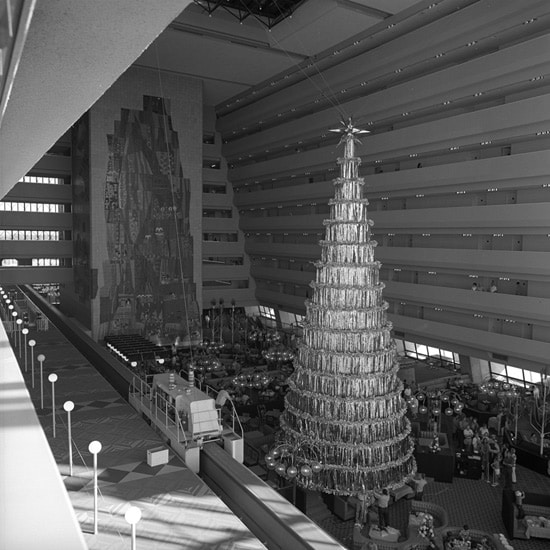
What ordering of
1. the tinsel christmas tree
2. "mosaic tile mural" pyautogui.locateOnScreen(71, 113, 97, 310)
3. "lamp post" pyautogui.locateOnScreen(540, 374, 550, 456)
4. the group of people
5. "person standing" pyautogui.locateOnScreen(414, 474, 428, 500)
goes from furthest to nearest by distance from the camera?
"mosaic tile mural" pyautogui.locateOnScreen(71, 113, 97, 310) → "lamp post" pyautogui.locateOnScreen(540, 374, 550, 456) → the group of people → "person standing" pyautogui.locateOnScreen(414, 474, 428, 500) → the tinsel christmas tree

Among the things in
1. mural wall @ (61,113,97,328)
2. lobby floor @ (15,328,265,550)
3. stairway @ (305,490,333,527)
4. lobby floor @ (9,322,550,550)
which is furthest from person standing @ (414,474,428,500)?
mural wall @ (61,113,97,328)

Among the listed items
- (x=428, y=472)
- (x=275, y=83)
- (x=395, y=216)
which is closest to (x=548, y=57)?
(x=395, y=216)

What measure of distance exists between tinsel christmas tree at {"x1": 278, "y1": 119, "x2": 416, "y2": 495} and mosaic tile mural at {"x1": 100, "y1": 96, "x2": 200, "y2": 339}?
14.6 meters

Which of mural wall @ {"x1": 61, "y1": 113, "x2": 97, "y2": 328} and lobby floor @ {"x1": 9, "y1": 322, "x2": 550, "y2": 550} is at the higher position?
mural wall @ {"x1": 61, "y1": 113, "x2": 97, "y2": 328}

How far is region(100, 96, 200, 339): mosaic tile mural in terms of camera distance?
2267 cm

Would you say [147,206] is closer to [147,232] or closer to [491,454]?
[147,232]

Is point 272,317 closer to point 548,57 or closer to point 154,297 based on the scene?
point 154,297

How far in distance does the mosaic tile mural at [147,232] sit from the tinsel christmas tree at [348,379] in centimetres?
1461

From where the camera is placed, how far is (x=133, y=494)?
6.29 metres

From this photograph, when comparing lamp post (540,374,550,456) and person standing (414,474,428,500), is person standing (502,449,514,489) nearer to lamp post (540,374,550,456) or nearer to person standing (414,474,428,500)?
lamp post (540,374,550,456)

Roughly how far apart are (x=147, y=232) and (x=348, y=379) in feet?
51.9

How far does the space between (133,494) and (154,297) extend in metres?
17.9

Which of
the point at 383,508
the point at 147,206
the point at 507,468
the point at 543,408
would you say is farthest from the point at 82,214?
the point at 507,468

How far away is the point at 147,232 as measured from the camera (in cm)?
2338
